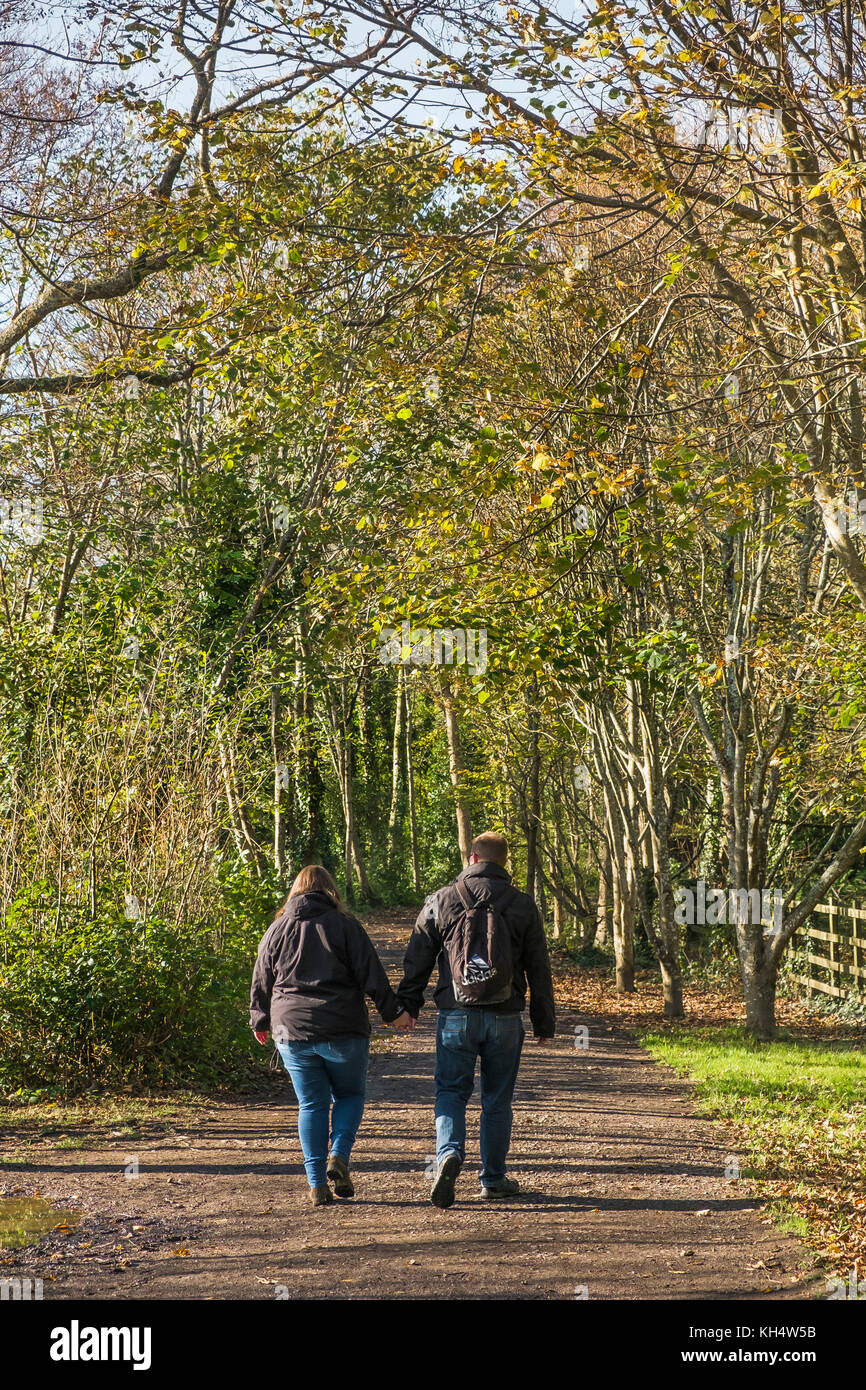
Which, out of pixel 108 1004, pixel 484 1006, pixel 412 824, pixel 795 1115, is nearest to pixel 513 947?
pixel 484 1006

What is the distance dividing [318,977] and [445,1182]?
4.02 feet

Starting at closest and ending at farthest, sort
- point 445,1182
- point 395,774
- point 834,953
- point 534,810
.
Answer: point 445,1182 → point 834,953 → point 534,810 → point 395,774

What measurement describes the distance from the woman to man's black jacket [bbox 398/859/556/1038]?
8.3 inches

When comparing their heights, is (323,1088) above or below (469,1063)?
below

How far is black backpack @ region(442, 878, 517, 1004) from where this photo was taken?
6.44 m

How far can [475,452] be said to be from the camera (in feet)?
22.8

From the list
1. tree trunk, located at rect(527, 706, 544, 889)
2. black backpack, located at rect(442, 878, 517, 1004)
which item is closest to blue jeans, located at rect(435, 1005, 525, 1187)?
black backpack, located at rect(442, 878, 517, 1004)

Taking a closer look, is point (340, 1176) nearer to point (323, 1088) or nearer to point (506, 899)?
point (323, 1088)

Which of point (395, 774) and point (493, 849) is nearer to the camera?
point (493, 849)

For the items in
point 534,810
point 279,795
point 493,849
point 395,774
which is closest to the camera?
point 493,849

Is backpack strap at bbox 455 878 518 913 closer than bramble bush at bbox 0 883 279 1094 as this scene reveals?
Yes

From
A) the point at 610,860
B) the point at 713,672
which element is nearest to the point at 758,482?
the point at 713,672

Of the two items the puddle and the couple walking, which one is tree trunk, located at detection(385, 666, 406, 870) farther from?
the puddle

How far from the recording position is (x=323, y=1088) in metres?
6.54
